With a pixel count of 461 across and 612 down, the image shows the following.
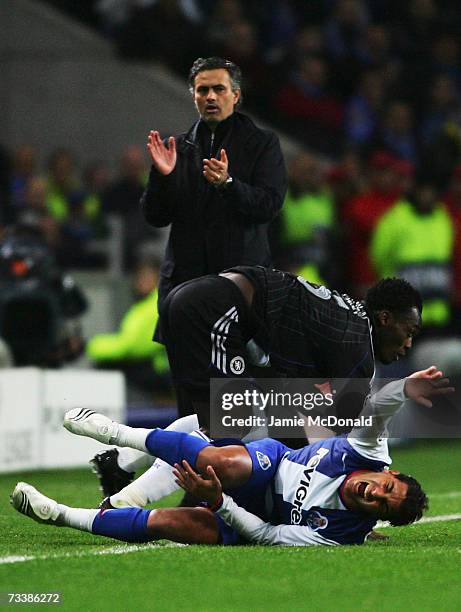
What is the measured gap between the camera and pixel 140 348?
11594 mm

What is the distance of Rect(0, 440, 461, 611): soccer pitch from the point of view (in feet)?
15.7

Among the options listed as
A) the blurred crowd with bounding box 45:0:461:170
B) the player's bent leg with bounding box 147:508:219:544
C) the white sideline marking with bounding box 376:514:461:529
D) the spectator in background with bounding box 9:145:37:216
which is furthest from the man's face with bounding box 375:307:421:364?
the blurred crowd with bounding box 45:0:461:170

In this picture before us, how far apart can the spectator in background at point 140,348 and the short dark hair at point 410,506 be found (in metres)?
5.78

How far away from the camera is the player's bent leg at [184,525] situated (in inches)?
236

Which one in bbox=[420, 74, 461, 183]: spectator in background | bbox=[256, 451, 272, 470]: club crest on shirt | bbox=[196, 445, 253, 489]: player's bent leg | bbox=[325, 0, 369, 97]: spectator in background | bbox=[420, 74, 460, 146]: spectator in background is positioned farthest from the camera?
bbox=[325, 0, 369, 97]: spectator in background

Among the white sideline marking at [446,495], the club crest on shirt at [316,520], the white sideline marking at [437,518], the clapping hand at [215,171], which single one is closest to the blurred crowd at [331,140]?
the white sideline marking at [446,495]

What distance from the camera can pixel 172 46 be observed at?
15039 millimetres

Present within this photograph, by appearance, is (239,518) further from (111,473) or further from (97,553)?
(111,473)

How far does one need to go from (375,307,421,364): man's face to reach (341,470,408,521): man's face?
0.73m

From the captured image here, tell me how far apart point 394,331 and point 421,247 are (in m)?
6.26

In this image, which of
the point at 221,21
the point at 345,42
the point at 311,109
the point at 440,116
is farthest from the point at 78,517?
the point at 345,42

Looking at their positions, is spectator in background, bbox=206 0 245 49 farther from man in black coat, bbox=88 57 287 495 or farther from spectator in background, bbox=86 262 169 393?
man in black coat, bbox=88 57 287 495

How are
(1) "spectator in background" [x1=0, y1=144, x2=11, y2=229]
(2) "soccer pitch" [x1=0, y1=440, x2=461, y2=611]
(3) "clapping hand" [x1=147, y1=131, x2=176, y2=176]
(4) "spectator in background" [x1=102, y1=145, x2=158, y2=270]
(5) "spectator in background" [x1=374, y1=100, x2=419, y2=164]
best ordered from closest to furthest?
1. (2) "soccer pitch" [x1=0, y1=440, x2=461, y2=611]
2. (3) "clapping hand" [x1=147, y1=131, x2=176, y2=176]
3. (1) "spectator in background" [x1=0, y1=144, x2=11, y2=229]
4. (4) "spectator in background" [x1=102, y1=145, x2=158, y2=270]
5. (5) "spectator in background" [x1=374, y1=100, x2=419, y2=164]

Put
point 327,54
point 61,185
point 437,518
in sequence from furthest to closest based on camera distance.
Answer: point 327,54
point 61,185
point 437,518
